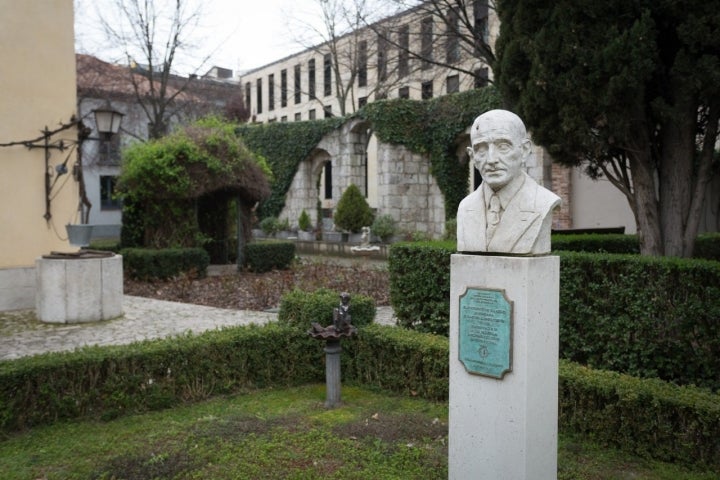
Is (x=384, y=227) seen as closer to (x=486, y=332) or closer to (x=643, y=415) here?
(x=643, y=415)

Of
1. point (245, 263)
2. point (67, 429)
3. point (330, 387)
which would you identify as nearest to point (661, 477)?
point (330, 387)

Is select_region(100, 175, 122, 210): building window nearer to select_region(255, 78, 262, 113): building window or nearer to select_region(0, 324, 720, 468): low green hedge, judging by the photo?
select_region(255, 78, 262, 113): building window

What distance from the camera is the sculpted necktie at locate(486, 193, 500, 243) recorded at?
3756 millimetres

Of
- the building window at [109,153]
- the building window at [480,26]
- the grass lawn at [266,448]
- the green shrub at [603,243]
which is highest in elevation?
the building window at [480,26]

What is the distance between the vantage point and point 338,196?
23.5 m

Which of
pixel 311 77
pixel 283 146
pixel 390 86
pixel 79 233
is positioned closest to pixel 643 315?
→ pixel 79 233

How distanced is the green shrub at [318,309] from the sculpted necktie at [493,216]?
3.00m

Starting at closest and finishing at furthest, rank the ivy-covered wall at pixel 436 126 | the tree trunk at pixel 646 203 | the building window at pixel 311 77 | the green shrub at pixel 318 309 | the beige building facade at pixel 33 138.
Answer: the green shrub at pixel 318 309 < the tree trunk at pixel 646 203 < the beige building facade at pixel 33 138 < the ivy-covered wall at pixel 436 126 < the building window at pixel 311 77

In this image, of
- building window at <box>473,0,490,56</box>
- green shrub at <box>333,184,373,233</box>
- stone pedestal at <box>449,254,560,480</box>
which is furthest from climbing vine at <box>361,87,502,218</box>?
stone pedestal at <box>449,254,560,480</box>

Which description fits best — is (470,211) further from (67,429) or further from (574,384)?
(67,429)

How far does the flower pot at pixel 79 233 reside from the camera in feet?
29.4

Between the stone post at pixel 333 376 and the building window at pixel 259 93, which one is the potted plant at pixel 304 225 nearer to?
the stone post at pixel 333 376

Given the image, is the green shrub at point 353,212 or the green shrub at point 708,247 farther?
the green shrub at point 353,212

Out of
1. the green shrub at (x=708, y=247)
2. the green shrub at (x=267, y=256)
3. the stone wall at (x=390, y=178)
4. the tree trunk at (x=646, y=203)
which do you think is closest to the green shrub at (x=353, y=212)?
the stone wall at (x=390, y=178)
